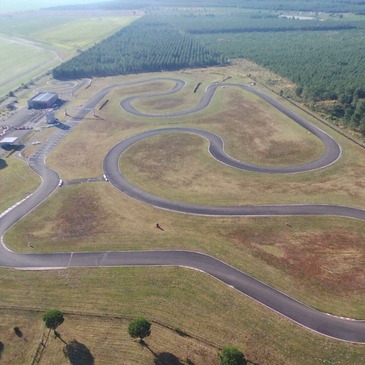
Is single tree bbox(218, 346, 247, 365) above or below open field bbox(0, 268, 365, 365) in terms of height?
above

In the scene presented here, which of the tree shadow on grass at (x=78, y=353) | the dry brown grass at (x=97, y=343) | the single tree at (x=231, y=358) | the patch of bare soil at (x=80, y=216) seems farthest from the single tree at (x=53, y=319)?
the single tree at (x=231, y=358)

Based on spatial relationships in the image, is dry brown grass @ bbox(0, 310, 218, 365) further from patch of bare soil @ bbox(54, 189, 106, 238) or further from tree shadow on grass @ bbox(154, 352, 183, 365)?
patch of bare soil @ bbox(54, 189, 106, 238)

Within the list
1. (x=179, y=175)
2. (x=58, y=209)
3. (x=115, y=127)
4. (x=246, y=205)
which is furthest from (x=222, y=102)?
(x=58, y=209)

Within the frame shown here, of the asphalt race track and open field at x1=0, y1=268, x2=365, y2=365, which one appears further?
the asphalt race track

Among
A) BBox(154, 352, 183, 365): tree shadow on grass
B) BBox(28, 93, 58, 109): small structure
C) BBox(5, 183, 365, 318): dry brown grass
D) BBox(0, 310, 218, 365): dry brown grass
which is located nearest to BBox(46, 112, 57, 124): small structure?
BBox(28, 93, 58, 109): small structure

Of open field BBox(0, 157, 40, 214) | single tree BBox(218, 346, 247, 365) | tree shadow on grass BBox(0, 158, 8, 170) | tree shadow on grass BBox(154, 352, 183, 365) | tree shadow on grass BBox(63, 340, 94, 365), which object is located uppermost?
single tree BBox(218, 346, 247, 365)

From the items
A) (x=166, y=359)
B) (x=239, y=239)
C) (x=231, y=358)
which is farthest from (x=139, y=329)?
(x=239, y=239)

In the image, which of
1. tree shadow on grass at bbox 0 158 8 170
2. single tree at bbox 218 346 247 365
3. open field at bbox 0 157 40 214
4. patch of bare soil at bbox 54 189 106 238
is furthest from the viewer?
tree shadow on grass at bbox 0 158 8 170

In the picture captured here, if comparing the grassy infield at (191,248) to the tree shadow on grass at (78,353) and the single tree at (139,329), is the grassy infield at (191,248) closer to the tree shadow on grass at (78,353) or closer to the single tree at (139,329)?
the tree shadow on grass at (78,353)
